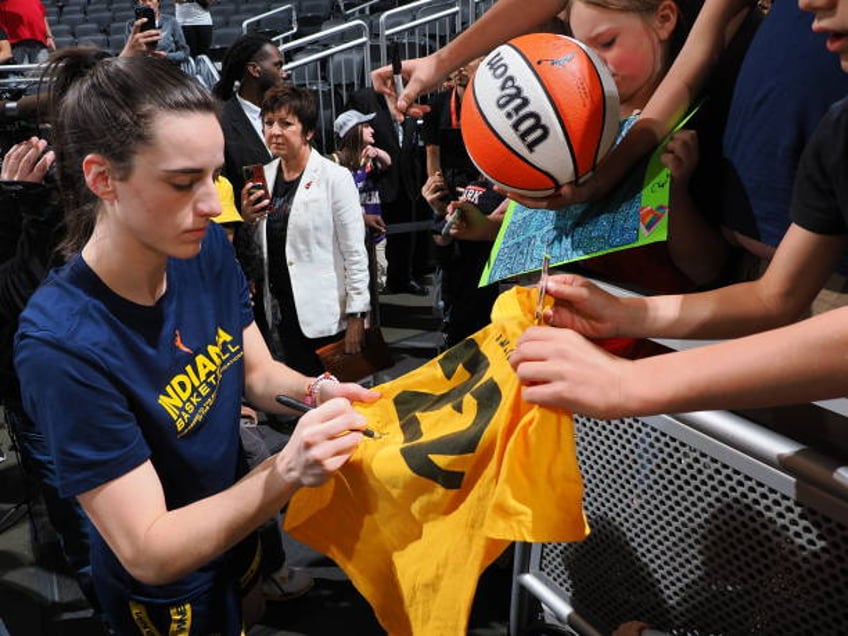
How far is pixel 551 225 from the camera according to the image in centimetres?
156

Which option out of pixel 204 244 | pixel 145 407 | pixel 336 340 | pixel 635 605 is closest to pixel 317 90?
pixel 336 340

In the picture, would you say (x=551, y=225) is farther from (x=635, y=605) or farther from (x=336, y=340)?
(x=336, y=340)

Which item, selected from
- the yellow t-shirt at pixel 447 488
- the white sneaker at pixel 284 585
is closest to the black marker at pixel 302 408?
the yellow t-shirt at pixel 447 488

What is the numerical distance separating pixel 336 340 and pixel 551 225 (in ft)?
8.49

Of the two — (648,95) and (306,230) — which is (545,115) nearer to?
(648,95)

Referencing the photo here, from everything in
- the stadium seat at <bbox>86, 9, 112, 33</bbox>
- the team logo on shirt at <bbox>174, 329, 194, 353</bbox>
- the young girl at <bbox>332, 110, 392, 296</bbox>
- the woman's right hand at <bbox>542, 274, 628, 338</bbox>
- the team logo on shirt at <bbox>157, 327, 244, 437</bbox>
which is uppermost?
the woman's right hand at <bbox>542, 274, 628, 338</bbox>

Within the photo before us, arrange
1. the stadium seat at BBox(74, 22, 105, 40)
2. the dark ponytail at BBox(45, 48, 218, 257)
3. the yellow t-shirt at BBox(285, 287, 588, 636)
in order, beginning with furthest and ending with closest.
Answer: the stadium seat at BBox(74, 22, 105, 40), the dark ponytail at BBox(45, 48, 218, 257), the yellow t-shirt at BBox(285, 287, 588, 636)

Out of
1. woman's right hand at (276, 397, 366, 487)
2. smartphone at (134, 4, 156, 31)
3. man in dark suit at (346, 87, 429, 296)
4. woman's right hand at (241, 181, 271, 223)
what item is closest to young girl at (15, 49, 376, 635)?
woman's right hand at (276, 397, 366, 487)

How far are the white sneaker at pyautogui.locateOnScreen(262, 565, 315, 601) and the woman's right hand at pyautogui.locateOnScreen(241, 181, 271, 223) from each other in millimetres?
1724

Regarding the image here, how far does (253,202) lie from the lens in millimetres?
3795

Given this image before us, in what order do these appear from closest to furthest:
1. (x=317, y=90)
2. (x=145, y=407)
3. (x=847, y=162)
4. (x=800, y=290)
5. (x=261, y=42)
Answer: (x=847, y=162) → (x=800, y=290) → (x=145, y=407) → (x=261, y=42) → (x=317, y=90)

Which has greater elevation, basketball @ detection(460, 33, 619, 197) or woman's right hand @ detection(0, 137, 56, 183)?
basketball @ detection(460, 33, 619, 197)

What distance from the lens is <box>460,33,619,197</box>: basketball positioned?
4.52ft

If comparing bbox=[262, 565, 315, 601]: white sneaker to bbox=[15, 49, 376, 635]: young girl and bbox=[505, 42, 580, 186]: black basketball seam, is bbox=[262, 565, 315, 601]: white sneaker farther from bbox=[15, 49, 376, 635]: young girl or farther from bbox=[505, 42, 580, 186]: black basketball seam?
bbox=[505, 42, 580, 186]: black basketball seam
